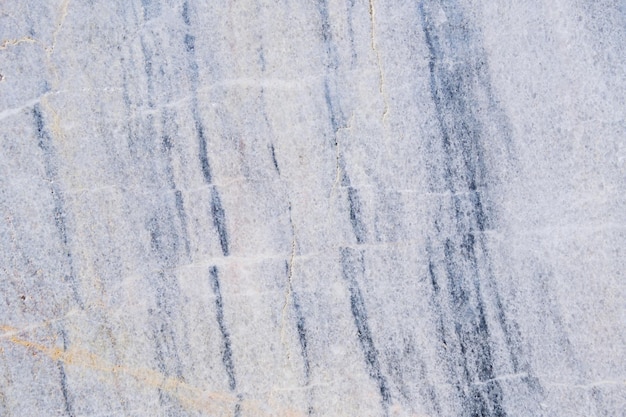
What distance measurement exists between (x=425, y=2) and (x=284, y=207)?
98cm

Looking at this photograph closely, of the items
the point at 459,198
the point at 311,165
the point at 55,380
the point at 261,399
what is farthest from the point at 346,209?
the point at 55,380

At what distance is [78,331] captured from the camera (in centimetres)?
240

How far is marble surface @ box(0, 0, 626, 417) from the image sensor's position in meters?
2.32

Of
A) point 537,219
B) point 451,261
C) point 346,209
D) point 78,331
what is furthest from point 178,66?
point 537,219

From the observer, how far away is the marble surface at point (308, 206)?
2316 mm

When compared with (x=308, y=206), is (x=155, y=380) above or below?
below

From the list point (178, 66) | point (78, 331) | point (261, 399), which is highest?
point (178, 66)

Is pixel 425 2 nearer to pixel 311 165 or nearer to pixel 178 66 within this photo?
pixel 311 165

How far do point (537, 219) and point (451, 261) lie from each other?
37cm

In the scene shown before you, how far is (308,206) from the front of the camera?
2.38 metres

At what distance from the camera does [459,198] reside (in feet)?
7.71

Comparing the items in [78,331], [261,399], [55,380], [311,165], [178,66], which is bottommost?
[261,399]

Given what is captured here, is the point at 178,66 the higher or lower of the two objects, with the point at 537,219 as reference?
higher

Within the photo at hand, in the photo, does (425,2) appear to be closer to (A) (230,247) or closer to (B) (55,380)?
(A) (230,247)
